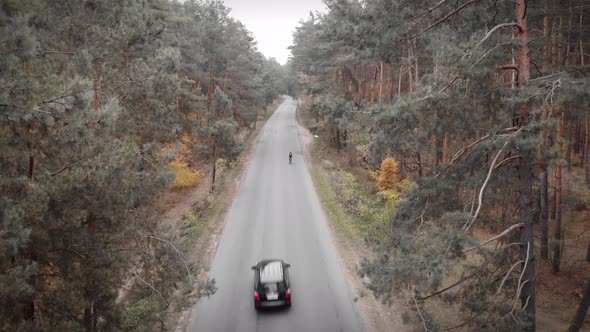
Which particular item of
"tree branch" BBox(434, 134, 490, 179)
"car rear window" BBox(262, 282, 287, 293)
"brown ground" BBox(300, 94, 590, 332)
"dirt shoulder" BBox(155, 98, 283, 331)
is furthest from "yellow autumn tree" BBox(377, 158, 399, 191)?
"tree branch" BBox(434, 134, 490, 179)

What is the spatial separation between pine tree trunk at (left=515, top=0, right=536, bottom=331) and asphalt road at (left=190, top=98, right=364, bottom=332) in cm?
623

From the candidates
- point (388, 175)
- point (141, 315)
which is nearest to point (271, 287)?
point (141, 315)

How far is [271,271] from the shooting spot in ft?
48.0

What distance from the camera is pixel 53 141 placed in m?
7.54

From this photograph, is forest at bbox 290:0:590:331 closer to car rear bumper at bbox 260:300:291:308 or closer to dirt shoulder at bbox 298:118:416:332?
dirt shoulder at bbox 298:118:416:332

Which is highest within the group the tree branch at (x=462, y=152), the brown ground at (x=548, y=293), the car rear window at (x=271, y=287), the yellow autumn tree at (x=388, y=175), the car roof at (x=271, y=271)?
the tree branch at (x=462, y=152)

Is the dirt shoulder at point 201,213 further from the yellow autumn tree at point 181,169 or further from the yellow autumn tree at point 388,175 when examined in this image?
the yellow autumn tree at point 388,175

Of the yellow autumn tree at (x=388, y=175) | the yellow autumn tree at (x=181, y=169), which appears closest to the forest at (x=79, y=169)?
the yellow autumn tree at (x=181, y=169)

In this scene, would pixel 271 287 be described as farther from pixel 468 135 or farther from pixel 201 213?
pixel 201 213

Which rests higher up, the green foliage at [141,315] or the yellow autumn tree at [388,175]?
the yellow autumn tree at [388,175]

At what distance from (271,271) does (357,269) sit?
3.78 meters

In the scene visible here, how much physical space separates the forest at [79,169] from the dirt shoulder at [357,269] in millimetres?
5935

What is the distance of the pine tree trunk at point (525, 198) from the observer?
27.3 ft

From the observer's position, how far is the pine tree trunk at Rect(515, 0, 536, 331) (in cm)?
834
